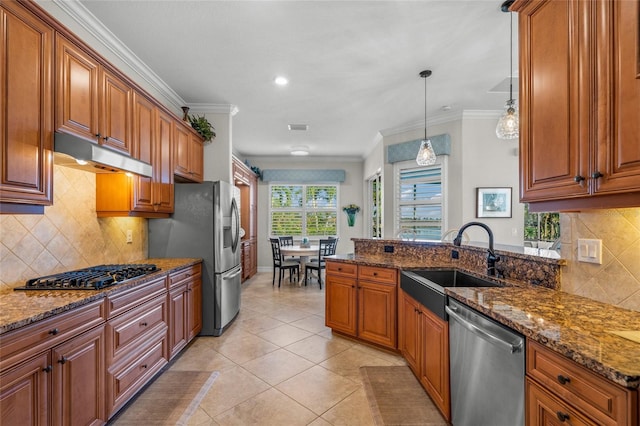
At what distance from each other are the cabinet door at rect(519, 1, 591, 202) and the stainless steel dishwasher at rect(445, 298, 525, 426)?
70 centimetres

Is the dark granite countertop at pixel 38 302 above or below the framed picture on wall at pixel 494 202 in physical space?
below

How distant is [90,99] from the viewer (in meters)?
1.95

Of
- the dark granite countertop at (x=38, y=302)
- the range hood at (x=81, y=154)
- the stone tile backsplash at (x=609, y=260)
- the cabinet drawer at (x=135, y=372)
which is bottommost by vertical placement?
the cabinet drawer at (x=135, y=372)

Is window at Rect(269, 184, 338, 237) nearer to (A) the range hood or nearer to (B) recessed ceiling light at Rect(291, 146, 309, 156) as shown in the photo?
(B) recessed ceiling light at Rect(291, 146, 309, 156)

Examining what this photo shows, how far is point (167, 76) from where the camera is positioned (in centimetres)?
311

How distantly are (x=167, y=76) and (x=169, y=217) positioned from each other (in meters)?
1.51

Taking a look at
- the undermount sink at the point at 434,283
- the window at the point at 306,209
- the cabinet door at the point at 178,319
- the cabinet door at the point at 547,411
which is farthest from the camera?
the window at the point at 306,209

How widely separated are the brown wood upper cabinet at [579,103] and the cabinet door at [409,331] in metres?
1.22

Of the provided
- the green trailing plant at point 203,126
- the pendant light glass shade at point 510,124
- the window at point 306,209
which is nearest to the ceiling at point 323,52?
the green trailing plant at point 203,126

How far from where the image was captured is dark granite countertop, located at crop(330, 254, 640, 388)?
34.8 inches

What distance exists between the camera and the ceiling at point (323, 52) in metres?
2.14

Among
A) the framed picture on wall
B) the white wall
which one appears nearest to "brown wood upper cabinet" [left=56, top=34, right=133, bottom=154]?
the framed picture on wall

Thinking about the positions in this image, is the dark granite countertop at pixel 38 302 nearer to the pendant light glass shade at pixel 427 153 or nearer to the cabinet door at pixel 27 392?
the cabinet door at pixel 27 392

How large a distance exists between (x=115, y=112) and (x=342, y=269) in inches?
96.2
